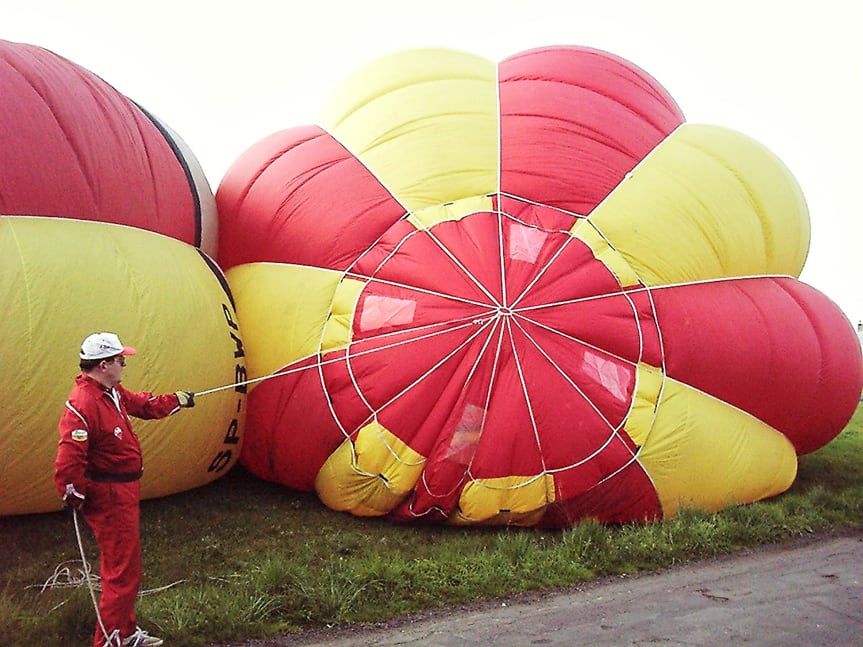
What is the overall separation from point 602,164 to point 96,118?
11.1 feet

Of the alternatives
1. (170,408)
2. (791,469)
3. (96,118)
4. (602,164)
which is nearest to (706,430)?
(791,469)

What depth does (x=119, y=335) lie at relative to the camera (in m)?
4.86

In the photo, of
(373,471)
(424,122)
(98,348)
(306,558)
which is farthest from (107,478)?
(424,122)

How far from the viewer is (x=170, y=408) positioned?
12.9ft

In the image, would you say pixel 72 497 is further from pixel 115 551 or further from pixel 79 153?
pixel 79 153

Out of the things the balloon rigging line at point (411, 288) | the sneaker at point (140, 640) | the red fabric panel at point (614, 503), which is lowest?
the sneaker at point (140, 640)

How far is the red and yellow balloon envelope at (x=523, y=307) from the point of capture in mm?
5363

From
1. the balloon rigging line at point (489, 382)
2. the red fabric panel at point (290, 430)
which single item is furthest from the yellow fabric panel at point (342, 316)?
the balloon rigging line at point (489, 382)

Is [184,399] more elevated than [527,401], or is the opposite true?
[527,401]

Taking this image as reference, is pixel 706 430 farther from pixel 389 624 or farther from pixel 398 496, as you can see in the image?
pixel 389 624

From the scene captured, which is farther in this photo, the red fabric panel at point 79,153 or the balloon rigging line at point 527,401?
the balloon rigging line at point 527,401

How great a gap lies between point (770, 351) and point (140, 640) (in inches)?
174

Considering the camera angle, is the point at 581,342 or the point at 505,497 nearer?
the point at 505,497

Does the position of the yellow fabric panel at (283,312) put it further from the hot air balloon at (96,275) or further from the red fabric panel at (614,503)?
the red fabric panel at (614,503)
